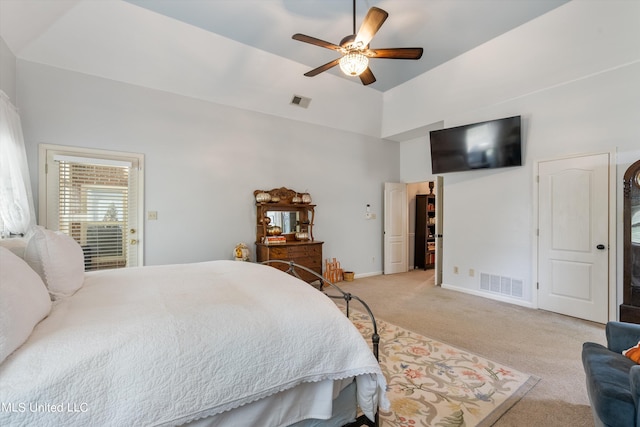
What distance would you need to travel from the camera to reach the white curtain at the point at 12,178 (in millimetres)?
2438

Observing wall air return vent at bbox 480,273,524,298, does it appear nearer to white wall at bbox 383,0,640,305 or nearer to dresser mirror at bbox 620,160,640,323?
white wall at bbox 383,0,640,305

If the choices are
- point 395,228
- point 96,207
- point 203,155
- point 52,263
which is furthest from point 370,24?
point 395,228

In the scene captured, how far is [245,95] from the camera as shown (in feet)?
14.5

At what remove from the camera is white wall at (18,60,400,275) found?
3357 millimetres

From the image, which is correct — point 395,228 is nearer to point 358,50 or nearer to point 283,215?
point 283,215

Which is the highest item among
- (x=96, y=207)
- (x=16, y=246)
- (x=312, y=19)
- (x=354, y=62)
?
(x=312, y=19)

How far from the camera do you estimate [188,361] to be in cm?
107

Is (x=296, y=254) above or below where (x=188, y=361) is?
below

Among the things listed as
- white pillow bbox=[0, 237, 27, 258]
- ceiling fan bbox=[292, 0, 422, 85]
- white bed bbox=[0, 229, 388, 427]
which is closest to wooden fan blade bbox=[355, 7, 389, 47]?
ceiling fan bbox=[292, 0, 422, 85]

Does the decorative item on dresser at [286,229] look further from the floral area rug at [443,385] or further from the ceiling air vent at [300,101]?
the floral area rug at [443,385]

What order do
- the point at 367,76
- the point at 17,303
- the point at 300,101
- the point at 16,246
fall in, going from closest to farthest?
1. the point at 17,303
2. the point at 16,246
3. the point at 367,76
4. the point at 300,101

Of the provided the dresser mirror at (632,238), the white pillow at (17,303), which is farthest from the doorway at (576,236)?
the white pillow at (17,303)

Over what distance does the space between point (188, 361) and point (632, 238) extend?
13.4 feet

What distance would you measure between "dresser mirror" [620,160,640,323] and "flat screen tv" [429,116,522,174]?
4.21ft
